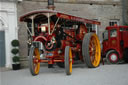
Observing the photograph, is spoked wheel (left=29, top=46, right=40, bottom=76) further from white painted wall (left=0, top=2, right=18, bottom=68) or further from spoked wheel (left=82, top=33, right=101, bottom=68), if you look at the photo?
white painted wall (left=0, top=2, right=18, bottom=68)

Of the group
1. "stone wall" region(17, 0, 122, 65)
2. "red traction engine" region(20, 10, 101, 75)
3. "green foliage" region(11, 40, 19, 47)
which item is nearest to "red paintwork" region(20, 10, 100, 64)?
"red traction engine" region(20, 10, 101, 75)

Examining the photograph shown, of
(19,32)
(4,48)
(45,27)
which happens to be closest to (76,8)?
(19,32)

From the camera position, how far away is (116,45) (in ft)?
36.8

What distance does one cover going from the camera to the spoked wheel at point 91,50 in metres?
9.10

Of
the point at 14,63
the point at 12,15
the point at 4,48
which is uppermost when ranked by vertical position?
the point at 12,15

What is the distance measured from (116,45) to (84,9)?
15.8 feet

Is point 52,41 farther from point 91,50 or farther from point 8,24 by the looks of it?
point 8,24

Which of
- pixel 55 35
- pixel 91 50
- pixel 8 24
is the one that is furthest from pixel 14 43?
pixel 91 50

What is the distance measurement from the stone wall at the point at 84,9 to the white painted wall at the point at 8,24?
0.50m

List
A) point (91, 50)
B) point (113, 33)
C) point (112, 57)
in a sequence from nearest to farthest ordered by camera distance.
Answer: point (91, 50), point (112, 57), point (113, 33)

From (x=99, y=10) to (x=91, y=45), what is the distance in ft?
20.3

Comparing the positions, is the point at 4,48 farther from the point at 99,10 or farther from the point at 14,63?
the point at 99,10

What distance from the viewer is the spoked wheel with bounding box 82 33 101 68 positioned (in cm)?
910

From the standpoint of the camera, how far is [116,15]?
52.3ft
